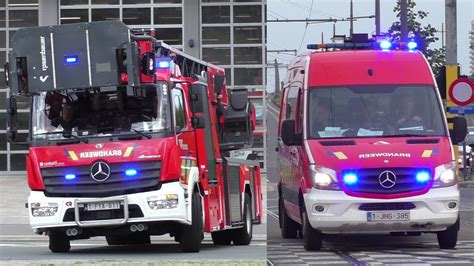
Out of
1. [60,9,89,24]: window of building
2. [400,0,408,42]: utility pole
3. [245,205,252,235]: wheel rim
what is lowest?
[245,205,252,235]: wheel rim

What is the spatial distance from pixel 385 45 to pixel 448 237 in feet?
6.02

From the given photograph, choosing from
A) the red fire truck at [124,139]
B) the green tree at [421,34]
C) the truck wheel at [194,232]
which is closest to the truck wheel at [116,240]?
the red fire truck at [124,139]

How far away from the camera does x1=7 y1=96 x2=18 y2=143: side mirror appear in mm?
10625

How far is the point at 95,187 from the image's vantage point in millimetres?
10461

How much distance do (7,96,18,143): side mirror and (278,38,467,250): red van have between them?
2845 millimetres

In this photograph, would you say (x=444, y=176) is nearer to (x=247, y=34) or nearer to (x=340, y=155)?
(x=340, y=155)

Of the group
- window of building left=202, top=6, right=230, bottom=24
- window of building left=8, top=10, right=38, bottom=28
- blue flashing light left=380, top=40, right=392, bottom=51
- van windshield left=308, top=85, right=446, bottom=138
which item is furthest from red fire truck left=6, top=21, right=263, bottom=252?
blue flashing light left=380, top=40, right=392, bottom=51

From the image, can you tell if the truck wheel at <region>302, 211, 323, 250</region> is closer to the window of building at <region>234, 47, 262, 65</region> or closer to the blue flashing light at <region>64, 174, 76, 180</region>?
the window of building at <region>234, 47, 262, 65</region>

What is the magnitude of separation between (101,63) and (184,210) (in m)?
2.13

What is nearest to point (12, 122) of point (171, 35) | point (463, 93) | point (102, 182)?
point (102, 182)

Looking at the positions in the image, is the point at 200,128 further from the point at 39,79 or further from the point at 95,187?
the point at 39,79

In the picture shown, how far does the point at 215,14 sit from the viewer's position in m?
10.8

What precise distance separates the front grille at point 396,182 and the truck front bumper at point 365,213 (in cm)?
9

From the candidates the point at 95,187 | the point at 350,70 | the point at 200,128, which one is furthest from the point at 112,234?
the point at 350,70
